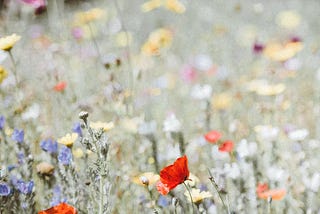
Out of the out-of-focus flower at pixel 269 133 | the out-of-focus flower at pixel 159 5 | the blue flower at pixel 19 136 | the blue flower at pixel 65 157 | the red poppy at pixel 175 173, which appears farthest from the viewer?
the out-of-focus flower at pixel 159 5

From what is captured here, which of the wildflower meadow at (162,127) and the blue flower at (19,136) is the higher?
the blue flower at (19,136)

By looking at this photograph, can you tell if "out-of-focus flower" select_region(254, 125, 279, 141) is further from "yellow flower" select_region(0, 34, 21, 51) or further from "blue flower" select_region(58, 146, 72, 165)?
"yellow flower" select_region(0, 34, 21, 51)

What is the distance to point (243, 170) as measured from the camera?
201 centimetres

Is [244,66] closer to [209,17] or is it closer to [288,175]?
[209,17]

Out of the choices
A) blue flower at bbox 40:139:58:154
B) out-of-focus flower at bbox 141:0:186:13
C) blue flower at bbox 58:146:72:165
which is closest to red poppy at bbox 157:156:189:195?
blue flower at bbox 58:146:72:165

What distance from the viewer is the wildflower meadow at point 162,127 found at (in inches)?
66.7

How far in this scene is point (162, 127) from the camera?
9.66 ft

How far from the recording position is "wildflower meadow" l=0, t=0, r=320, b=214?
1.70 meters

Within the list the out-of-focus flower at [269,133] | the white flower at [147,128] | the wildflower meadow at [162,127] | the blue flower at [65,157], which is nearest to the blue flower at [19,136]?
the wildflower meadow at [162,127]

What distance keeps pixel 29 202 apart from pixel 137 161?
27.3 inches

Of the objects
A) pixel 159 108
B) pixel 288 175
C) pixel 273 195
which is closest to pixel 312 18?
pixel 159 108

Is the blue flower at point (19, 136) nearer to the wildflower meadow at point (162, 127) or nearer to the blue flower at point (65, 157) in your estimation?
the wildflower meadow at point (162, 127)

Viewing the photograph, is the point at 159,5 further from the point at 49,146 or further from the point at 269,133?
the point at 49,146

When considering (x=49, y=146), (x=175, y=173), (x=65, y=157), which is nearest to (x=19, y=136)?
(x=49, y=146)
